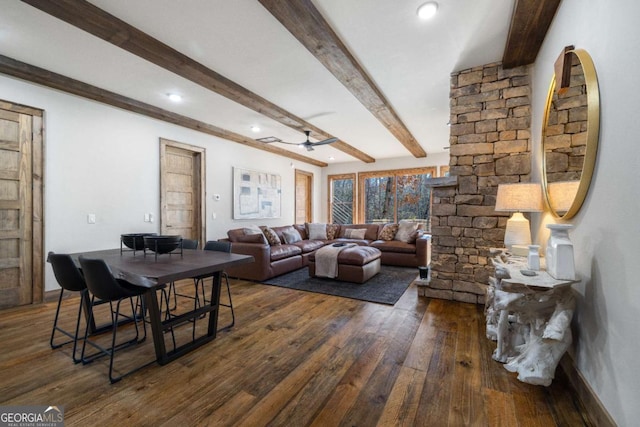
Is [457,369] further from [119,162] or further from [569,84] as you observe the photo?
[119,162]

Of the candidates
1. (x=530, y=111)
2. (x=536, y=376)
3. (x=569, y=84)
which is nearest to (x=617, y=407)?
(x=536, y=376)

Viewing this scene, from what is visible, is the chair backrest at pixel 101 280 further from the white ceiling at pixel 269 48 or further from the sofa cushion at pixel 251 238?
the sofa cushion at pixel 251 238

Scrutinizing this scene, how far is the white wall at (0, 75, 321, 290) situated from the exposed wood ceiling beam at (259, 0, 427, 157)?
3045 millimetres

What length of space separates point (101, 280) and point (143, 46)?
6.67ft

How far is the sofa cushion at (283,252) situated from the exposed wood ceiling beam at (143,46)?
2220 mm

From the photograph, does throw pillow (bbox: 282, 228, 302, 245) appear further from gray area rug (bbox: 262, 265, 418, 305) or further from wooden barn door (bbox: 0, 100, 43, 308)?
wooden barn door (bbox: 0, 100, 43, 308)

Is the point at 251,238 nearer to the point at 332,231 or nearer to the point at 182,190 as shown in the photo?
the point at 182,190

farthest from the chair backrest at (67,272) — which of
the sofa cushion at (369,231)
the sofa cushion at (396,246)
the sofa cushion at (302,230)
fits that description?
the sofa cushion at (369,231)

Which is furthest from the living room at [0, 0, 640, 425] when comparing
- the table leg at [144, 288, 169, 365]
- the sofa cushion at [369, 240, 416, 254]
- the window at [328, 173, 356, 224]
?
the window at [328, 173, 356, 224]

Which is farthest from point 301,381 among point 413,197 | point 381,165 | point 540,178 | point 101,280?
point 381,165

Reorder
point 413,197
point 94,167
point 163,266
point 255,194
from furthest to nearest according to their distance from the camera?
point 413,197, point 255,194, point 94,167, point 163,266

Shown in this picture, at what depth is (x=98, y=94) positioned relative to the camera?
11.0 feet

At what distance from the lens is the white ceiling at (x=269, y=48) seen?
2.09m

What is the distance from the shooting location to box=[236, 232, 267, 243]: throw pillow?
4512mm
